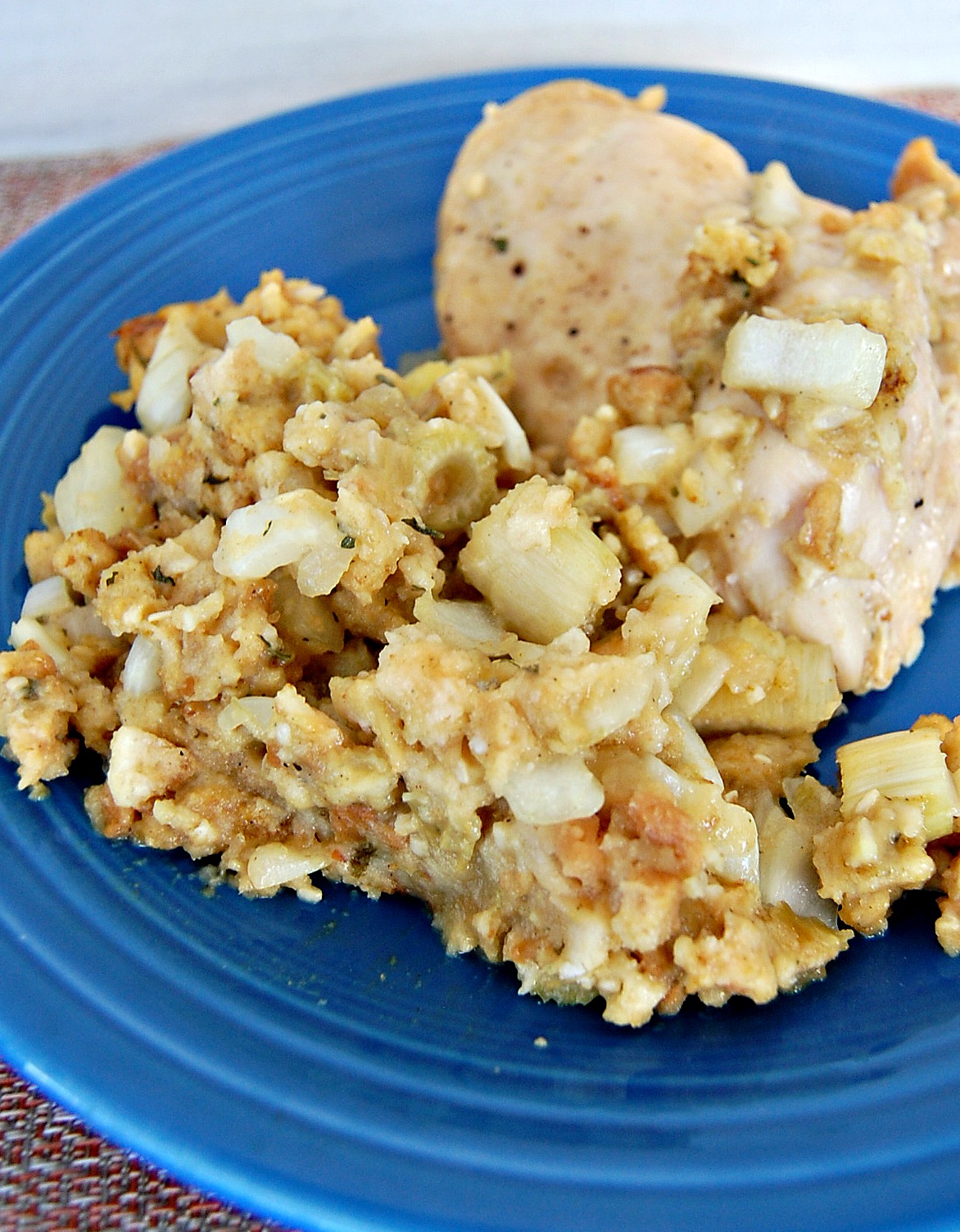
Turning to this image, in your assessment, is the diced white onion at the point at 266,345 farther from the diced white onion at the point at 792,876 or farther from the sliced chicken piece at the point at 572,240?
the diced white onion at the point at 792,876

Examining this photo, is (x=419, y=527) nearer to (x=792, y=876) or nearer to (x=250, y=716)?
(x=250, y=716)

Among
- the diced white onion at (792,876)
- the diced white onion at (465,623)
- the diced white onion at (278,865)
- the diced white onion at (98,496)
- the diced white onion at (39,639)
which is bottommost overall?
the diced white onion at (278,865)

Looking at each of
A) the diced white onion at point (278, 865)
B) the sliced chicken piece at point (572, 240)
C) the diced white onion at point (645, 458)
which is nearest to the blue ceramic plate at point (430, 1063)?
the diced white onion at point (278, 865)

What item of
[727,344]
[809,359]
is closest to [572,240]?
[727,344]

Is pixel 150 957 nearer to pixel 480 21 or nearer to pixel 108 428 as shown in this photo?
pixel 108 428

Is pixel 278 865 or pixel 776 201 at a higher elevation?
pixel 776 201
